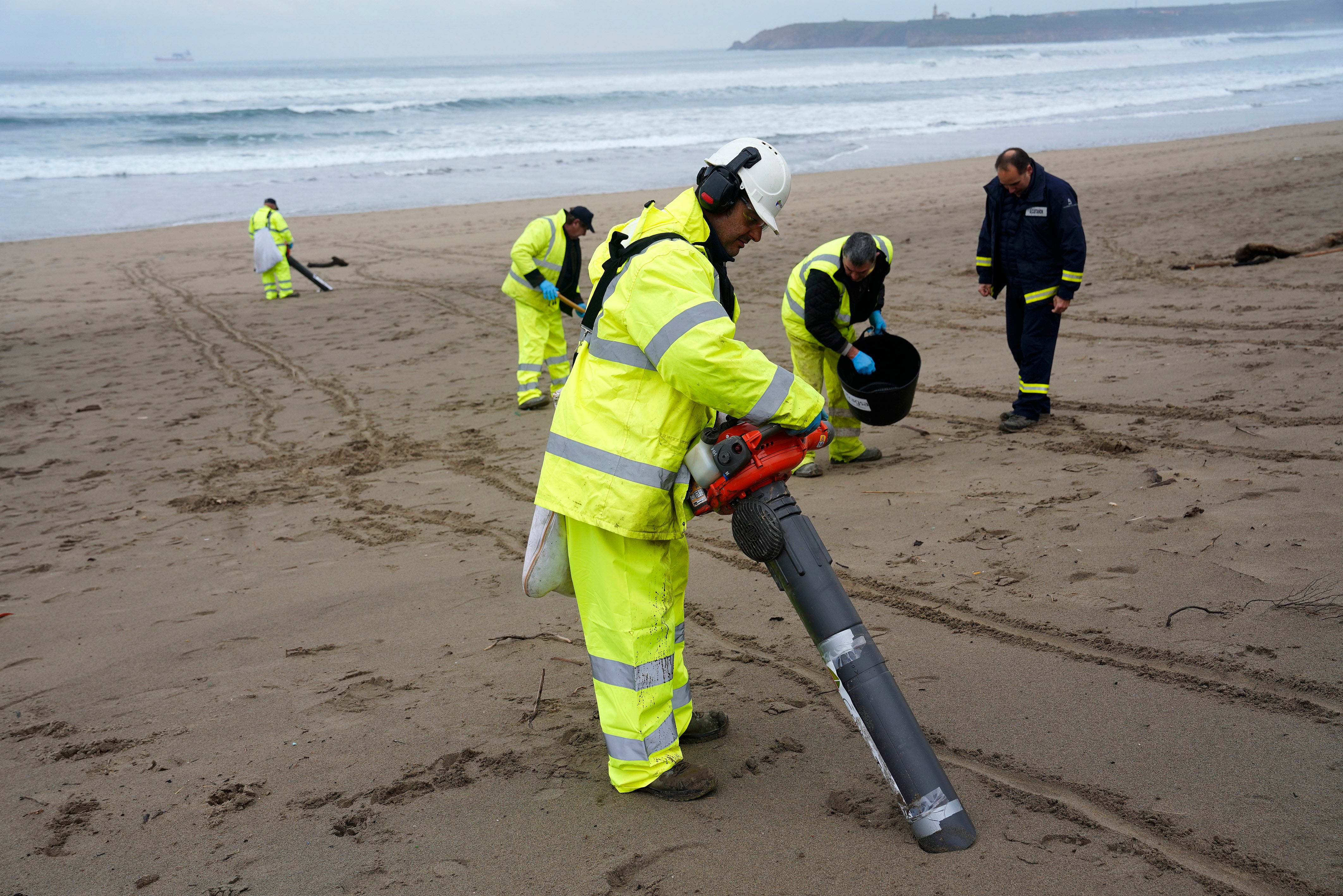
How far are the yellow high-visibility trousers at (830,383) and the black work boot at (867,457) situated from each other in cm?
2

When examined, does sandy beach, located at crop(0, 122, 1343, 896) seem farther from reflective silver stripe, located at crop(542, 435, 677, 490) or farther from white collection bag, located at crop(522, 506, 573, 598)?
reflective silver stripe, located at crop(542, 435, 677, 490)

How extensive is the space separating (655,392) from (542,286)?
5.37m

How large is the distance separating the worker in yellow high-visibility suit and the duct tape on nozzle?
42.0 feet

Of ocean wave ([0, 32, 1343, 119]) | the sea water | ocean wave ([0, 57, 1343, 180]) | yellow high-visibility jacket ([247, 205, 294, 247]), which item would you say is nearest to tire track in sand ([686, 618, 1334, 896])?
yellow high-visibility jacket ([247, 205, 294, 247])

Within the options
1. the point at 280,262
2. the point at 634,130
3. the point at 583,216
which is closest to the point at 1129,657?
the point at 583,216

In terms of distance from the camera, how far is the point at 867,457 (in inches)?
246

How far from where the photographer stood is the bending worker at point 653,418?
2.54 metres

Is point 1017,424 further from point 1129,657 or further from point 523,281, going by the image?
point 523,281

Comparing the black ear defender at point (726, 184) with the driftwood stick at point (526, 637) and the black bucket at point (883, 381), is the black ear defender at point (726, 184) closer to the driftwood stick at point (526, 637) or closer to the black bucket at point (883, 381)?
the driftwood stick at point (526, 637)

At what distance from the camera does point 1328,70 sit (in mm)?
47562

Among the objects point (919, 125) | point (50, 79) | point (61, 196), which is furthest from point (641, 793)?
point (50, 79)

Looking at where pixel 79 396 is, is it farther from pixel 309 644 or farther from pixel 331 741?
pixel 331 741

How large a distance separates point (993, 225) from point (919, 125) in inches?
1246

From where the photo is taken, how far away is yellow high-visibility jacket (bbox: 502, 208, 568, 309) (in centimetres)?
Result: 784
